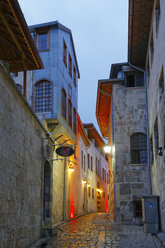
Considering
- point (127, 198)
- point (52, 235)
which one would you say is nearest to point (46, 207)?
point (52, 235)

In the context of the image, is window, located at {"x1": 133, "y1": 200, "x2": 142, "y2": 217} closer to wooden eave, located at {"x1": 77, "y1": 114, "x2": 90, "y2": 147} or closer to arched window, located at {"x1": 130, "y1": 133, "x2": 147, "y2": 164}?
arched window, located at {"x1": 130, "y1": 133, "x2": 147, "y2": 164}

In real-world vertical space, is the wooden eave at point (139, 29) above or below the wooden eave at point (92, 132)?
above

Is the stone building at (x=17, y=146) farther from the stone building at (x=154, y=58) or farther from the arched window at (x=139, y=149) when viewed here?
the arched window at (x=139, y=149)

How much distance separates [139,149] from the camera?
16062 mm

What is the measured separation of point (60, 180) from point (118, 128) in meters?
4.07

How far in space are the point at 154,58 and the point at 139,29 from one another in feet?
7.97

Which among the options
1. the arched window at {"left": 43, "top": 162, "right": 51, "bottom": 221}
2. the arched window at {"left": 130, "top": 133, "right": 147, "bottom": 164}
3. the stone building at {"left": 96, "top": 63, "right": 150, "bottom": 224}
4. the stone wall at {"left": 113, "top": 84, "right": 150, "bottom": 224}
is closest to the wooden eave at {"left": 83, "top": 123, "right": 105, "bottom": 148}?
the stone building at {"left": 96, "top": 63, "right": 150, "bottom": 224}

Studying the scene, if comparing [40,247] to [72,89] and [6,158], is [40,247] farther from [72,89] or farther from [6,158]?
[72,89]

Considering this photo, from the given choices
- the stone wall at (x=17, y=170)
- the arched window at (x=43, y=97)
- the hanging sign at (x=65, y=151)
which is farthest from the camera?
the arched window at (x=43, y=97)

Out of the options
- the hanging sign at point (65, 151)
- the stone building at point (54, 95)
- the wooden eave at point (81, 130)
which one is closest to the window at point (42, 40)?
the stone building at point (54, 95)

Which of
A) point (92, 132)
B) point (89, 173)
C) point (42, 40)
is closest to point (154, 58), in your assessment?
point (42, 40)

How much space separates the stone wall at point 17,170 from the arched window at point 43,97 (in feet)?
12.0

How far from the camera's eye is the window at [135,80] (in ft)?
55.8

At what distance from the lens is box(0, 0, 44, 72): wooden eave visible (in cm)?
816
